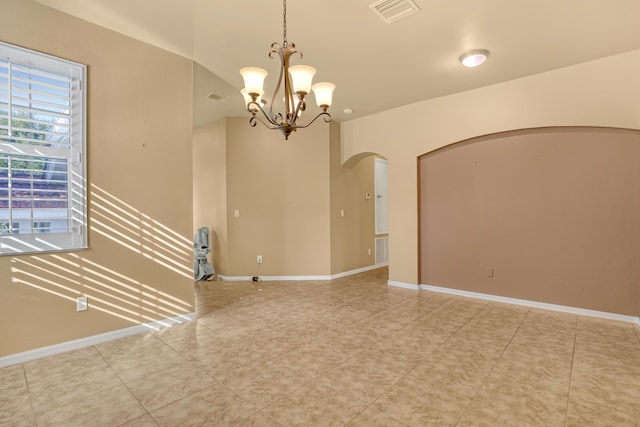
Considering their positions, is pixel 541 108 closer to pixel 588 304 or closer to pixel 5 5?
pixel 588 304

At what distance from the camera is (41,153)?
8.43 feet

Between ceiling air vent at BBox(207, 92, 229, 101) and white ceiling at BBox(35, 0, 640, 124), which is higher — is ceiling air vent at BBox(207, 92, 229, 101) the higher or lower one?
the higher one

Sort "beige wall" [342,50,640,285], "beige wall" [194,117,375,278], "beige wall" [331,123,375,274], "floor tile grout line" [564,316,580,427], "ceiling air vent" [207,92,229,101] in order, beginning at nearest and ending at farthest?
"floor tile grout line" [564,316,580,427] → "beige wall" [342,50,640,285] → "ceiling air vent" [207,92,229,101] → "beige wall" [194,117,375,278] → "beige wall" [331,123,375,274]

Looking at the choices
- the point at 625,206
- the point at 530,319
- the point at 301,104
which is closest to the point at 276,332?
the point at 301,104

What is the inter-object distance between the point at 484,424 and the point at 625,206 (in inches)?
123

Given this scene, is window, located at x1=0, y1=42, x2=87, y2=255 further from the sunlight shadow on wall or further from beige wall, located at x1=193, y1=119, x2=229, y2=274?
beige wall, located at x1=193, y1=119, x2=229, y2=274

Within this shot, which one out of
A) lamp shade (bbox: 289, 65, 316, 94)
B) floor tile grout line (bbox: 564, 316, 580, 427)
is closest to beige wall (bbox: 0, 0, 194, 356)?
lamp shade (bbox: 289, 65, 316, 94)

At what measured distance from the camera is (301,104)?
2.14 meters

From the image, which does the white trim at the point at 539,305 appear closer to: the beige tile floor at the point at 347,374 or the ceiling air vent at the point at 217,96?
the beige tile floor at the point at 347,374

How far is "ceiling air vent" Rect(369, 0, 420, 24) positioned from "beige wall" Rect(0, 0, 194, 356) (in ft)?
7.01

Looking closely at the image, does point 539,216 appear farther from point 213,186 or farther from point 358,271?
point 213,186

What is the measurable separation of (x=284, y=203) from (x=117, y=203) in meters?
2.82

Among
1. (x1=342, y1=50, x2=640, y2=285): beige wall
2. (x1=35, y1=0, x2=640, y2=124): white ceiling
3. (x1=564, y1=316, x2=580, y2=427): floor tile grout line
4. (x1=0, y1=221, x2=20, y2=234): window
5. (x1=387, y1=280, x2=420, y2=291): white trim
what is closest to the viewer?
(x1=564, y1=316, x2=580, y2=427): floor tile grout line

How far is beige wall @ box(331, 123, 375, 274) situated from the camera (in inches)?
217
